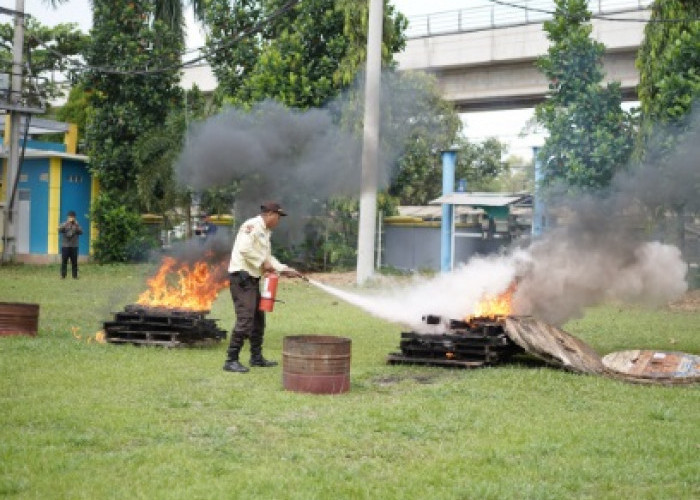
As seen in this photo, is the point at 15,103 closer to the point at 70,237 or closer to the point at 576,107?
the point at 70,237

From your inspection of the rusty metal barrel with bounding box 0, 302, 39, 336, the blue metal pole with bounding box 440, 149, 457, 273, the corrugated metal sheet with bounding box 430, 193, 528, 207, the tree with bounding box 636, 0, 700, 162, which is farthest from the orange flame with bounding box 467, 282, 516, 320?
the blue metal pole with bounding box 440, 149, 457, 273

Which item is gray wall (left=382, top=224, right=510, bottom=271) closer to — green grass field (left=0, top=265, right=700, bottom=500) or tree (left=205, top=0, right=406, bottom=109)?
tree (left=205, top=0, right=406, bottom=109)

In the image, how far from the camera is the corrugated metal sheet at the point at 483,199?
26812 millimetres

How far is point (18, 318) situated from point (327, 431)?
685 cm

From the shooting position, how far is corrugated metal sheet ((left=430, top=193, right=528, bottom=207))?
26812 millimetres

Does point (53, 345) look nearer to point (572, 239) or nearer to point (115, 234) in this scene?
point (572, 239)

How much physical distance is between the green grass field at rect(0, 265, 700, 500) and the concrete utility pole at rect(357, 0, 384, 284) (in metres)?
10.7

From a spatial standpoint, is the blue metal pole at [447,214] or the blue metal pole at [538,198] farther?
the blue metal pole at [447,214]

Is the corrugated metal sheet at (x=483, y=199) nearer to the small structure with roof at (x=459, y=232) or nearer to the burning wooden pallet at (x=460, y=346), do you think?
the small structure with roof at (x=459, y=232)

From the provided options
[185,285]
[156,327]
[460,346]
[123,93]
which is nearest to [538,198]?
[185,285]

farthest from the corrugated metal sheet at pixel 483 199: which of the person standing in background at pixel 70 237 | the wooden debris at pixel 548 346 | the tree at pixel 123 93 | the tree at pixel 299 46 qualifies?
the wooden debris at pixel 548 346

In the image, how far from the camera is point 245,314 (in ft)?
33.4

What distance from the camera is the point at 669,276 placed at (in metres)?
11.7

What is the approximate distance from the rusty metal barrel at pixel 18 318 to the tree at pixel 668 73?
1240cm
